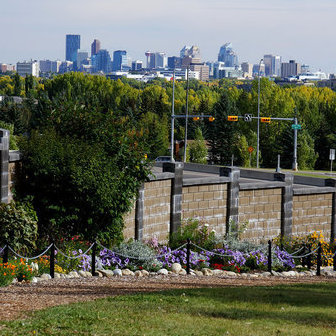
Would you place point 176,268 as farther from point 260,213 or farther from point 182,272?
point 260,213

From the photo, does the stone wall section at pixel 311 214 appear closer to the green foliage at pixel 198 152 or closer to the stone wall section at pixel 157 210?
the stone wall section at pixel 157 210

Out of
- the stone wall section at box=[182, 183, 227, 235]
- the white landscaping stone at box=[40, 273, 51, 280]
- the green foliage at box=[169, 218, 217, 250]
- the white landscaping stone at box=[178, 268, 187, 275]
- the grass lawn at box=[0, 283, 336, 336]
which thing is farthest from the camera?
the stone wall section at box=[182, 183, 227, 235]

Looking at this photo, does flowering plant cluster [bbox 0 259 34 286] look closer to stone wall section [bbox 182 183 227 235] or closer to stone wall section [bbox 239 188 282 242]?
stone wall section [bbox 182 183 227 235]

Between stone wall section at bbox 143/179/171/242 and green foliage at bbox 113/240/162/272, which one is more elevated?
stone wall section at bbox 143/179/171/242

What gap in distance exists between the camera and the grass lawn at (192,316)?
40.5 feet

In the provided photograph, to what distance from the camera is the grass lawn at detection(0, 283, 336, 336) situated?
12352mm

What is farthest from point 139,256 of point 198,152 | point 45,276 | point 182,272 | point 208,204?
point 198,152

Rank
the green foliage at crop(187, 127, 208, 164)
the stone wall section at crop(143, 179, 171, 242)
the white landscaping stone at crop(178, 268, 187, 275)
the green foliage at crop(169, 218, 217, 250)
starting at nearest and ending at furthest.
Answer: the white landscaping stone at crop(178, 268, 187, 275) < the stone wall section at crop(143, 179, 171, 242) < the green foliage at crop(169, 218, 217, 250) < the green foliage at crop(187, 127, 208, 164)

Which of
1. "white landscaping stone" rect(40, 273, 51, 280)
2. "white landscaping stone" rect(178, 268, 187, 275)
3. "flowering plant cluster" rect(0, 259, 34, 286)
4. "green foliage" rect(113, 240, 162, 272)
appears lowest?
"white landscaping stone" rect(178, 268, 187, 275)

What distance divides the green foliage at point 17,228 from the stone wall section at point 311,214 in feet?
47.9

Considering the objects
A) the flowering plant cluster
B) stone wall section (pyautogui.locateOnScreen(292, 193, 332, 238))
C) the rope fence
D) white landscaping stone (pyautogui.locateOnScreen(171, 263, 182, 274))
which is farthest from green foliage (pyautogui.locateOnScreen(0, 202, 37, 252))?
stone wall section (pyautogui.locateOnScreen(292, 193, 332, 238))

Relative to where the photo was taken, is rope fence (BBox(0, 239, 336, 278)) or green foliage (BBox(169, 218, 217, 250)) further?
green foliage (BBox(169, 218, 217, 250))

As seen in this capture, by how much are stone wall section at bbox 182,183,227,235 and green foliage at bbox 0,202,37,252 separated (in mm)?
7936

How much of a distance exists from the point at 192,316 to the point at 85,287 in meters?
3.95
